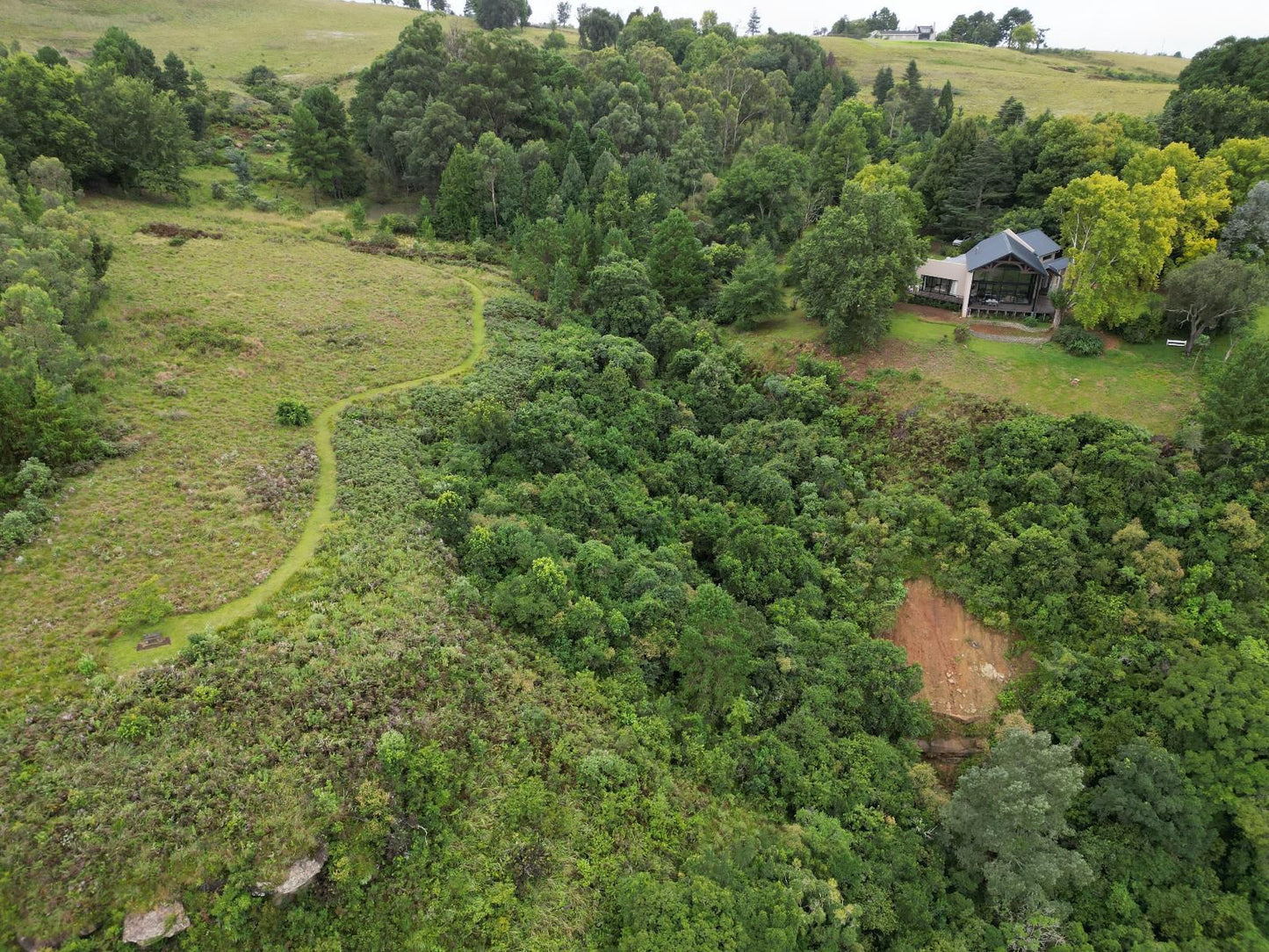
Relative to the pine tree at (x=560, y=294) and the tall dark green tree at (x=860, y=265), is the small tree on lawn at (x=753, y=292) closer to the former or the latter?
the tall dark green tree at (x=860, y=265)

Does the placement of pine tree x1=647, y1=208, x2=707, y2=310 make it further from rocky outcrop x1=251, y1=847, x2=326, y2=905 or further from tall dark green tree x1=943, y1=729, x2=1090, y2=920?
rocky outcrop x1=251, y1=847, x2=326, y2=905

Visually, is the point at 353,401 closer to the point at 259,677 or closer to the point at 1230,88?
the point at 259,677

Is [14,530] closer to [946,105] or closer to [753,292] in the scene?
[753,292]

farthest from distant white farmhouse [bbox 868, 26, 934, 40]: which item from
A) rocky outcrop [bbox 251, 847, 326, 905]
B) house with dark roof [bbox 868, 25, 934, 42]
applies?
rocky outcrop [bbox 251, 847, 326, 905]

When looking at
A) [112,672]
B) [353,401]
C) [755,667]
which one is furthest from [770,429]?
[112,672]

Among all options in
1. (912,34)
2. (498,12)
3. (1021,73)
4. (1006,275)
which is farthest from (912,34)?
(1006,275)

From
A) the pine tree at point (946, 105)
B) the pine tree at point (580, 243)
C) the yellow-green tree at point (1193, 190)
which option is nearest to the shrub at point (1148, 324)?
the yellow-green tree at point (1193, 190)
